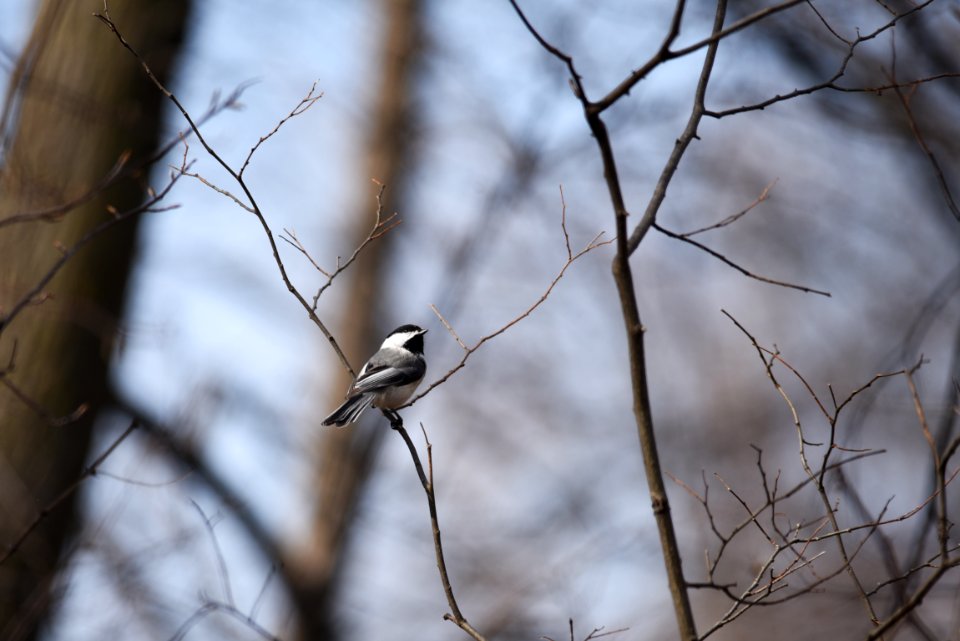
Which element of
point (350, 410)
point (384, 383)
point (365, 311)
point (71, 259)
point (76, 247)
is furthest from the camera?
point (365, 311)

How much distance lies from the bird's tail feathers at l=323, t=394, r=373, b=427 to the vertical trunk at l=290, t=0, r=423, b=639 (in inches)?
164

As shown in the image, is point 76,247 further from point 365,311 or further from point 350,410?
point 365,311

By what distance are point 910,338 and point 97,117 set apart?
451 centimetres

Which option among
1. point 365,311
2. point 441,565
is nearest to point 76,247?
point 441,565

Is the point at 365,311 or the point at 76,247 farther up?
the point at 365,311

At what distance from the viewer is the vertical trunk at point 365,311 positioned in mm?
9180

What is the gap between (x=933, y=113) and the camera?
698 cm

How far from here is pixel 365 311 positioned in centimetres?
1071

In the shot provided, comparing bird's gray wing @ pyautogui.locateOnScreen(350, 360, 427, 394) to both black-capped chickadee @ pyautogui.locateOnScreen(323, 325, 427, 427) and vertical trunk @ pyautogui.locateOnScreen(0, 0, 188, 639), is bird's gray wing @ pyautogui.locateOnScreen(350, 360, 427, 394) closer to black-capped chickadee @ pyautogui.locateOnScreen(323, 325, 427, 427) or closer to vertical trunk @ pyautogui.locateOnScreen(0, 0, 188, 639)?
black-capped chickadee @ pyautogui.locateOnScreen(323, 325, 427, 427)

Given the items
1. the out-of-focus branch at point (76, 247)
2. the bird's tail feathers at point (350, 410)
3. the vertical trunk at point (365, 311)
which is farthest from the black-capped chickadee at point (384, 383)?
the vertical trunk at point (365, 311)

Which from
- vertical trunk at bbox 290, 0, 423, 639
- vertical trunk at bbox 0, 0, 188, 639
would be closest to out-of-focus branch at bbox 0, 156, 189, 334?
vertical trunk at bbox 0, 0, 188, 639

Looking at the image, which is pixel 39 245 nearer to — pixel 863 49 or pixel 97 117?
pixel 97 117

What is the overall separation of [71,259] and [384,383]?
2.18m

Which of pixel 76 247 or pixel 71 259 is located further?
pixel 71 259
